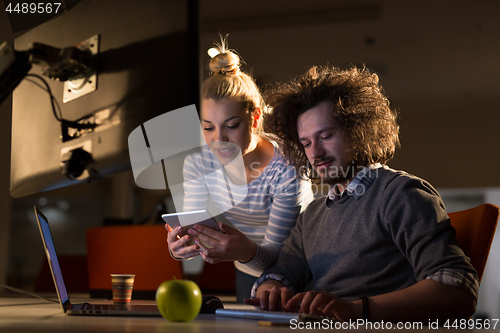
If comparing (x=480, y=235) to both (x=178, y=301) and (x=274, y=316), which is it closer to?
(x=274, y=316)

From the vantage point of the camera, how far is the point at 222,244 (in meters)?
1.12

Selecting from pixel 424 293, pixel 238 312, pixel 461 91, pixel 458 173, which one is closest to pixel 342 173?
pixel 424 293

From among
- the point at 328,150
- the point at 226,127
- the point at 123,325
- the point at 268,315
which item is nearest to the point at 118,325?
the point at 123,325

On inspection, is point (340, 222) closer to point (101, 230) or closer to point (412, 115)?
point (101, 230)

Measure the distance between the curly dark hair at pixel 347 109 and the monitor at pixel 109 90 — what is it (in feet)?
1.59

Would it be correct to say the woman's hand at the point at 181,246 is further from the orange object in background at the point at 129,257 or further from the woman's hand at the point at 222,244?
the orange object in background at the point at 129,257

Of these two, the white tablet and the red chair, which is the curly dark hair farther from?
the white tablet

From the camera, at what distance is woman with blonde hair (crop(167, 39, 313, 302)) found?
4.55 ft

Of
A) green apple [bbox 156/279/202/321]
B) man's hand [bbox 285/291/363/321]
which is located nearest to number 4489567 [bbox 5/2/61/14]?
green apple [bbox 156/279/202/321]

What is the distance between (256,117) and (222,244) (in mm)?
633

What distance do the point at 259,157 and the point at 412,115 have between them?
3666mm

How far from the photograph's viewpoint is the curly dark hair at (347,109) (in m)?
1.17

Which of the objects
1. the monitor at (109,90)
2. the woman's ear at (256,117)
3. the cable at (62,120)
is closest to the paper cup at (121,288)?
the monitor at (109,90)

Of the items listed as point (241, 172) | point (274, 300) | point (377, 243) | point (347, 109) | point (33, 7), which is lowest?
point (274, 300)
